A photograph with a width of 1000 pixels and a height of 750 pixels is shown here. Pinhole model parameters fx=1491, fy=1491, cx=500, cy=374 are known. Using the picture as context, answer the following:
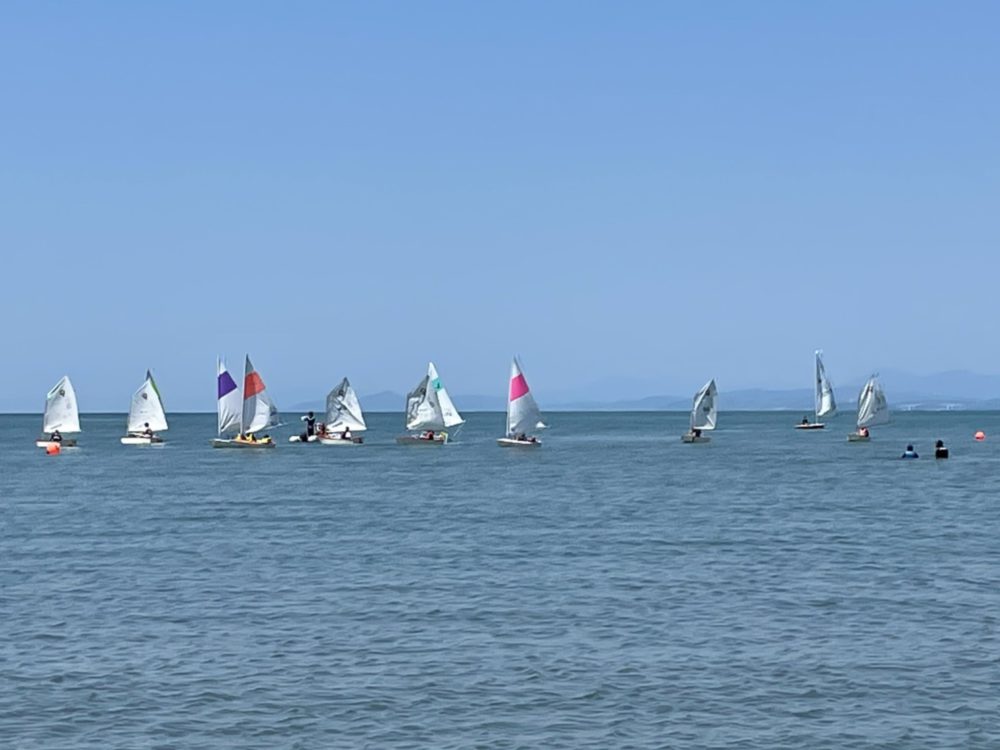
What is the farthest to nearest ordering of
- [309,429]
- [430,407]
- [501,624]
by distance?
[309,429] → [430,407] → [501,624]

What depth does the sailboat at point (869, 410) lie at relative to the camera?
168 metres

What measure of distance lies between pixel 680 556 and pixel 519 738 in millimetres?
26836

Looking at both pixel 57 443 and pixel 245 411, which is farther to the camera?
pixel 57 443

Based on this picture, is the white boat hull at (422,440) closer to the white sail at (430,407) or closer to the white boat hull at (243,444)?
the white sail at (430,407)

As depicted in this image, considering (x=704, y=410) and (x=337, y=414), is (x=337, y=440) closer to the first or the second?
(x=337, y=414)

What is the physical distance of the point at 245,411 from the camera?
139 meters

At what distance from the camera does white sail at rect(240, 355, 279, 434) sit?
441 feet

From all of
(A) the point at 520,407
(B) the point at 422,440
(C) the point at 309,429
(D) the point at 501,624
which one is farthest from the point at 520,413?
(D) the point at 501,624

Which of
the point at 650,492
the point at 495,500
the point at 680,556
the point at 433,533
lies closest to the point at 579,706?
the point at 680,556

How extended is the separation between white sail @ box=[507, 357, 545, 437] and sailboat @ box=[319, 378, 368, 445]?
61.8ft

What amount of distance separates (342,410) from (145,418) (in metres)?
23.4

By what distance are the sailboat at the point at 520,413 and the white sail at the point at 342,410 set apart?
56.9ft

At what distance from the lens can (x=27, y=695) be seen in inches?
1149

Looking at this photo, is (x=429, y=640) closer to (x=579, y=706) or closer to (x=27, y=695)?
(x=579, y=706)
